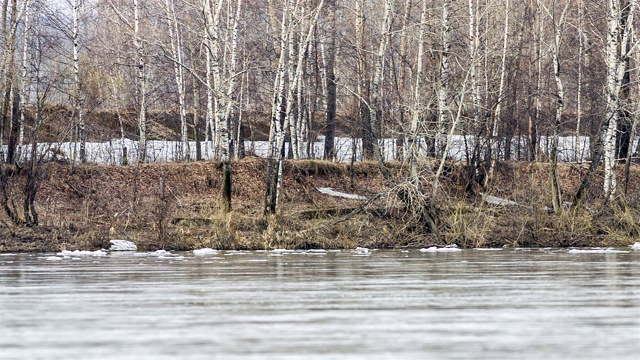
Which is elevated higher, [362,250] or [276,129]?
[276,129]

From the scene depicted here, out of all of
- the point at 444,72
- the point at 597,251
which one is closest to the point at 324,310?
the point at 597,251

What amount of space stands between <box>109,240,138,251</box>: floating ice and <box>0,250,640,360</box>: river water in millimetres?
4801

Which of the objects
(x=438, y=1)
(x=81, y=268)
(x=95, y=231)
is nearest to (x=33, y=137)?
(x=95, y=231)

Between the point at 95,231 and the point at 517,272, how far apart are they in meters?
11.4

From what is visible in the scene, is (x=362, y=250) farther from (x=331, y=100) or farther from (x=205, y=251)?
(x=331, y=100)

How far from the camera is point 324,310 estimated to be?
10906 mm

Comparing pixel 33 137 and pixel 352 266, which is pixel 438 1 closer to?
pixel 33 137

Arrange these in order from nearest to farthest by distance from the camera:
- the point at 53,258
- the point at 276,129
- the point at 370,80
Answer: the point at 53,258
the point at 276,129
the point at 370,80

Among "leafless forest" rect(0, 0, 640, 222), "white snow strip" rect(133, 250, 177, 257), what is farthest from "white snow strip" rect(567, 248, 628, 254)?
"white snow strip" rect(133, 250, 177, 257)

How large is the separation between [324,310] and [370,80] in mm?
23977

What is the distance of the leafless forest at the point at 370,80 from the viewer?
26.7 m

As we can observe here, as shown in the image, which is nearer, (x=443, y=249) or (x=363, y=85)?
(x=443, y=249)

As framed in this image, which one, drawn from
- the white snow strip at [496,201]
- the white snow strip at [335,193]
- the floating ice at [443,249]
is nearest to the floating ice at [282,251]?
the floating ice at [443,249]

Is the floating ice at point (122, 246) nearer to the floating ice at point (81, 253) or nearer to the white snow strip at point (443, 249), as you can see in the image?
the floating ice at point (81, 253)
